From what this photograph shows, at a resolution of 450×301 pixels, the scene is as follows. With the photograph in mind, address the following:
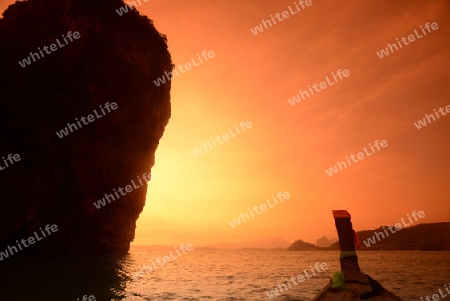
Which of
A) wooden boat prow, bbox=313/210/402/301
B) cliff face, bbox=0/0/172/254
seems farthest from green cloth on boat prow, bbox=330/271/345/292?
cliff face, bbox=0/0/172/254

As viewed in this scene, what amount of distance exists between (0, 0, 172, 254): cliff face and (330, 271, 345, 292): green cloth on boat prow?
30072mm

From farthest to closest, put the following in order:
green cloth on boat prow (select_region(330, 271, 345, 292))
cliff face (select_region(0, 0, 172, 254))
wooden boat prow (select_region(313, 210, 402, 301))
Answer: cliff face (select_region(0, 0, 172, 254))
green cloth on boat prow (select_region(330, 271, 345, 292))
wooden boat prow (select_region(313, 210, 402, 301))

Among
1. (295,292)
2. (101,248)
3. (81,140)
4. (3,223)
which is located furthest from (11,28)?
(295,292)

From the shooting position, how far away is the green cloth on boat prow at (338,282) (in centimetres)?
756

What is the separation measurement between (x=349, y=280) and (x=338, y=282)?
1.85ft

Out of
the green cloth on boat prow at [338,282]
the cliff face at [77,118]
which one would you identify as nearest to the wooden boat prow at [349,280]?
the green cloth on boat prow at [338,282]

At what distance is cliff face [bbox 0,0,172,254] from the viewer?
26.7 metres

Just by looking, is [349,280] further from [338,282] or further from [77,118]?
[77,118]

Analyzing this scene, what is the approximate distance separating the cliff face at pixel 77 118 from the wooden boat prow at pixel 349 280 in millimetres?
30050

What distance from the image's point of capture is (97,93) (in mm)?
37094

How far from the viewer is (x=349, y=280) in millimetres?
7996

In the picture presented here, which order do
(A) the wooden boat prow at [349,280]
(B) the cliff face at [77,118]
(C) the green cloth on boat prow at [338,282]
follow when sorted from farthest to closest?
1. (B) the cliff face at [77,118]
2. (C) the green cloth on boat prow at [338,282]
3. (A) the wooden boat prow at [349,280]

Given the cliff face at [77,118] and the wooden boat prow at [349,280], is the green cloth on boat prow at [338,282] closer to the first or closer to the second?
the wooden boat prow at [349,280]

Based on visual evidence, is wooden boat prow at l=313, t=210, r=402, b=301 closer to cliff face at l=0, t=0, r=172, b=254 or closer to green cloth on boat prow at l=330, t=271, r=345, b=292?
green cloth on boat prow at l=330, t=271, r=345, b=292
